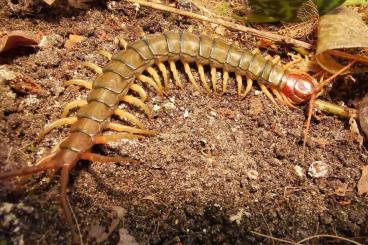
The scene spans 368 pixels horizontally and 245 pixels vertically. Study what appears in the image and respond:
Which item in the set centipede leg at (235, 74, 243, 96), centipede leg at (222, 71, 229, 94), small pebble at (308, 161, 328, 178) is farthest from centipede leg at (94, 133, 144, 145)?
small pebble at (308, 161, 328, 178)

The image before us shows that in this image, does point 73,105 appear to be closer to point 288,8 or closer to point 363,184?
point 288,8

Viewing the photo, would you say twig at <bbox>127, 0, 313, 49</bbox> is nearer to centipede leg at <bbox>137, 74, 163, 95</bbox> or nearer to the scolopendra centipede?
the scolopendra centipede

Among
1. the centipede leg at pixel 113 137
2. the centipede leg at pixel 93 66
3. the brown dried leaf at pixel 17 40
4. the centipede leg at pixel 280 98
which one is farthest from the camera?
the centipede leg at pixel 280 98

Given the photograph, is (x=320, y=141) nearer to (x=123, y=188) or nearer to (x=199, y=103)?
(x=199, y=103)

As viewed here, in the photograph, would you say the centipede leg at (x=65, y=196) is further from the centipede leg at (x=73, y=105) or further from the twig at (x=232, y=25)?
the twig at (x=232, y=25)

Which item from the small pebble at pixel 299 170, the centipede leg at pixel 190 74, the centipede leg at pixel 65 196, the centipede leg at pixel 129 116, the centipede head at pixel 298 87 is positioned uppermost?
the centipede head at pixel 298 87

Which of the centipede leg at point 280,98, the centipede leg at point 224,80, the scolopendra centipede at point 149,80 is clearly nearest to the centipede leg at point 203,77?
the scolopendra centipede at point 149,80

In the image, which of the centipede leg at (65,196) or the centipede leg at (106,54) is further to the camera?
the centipede leg at (106,54)
